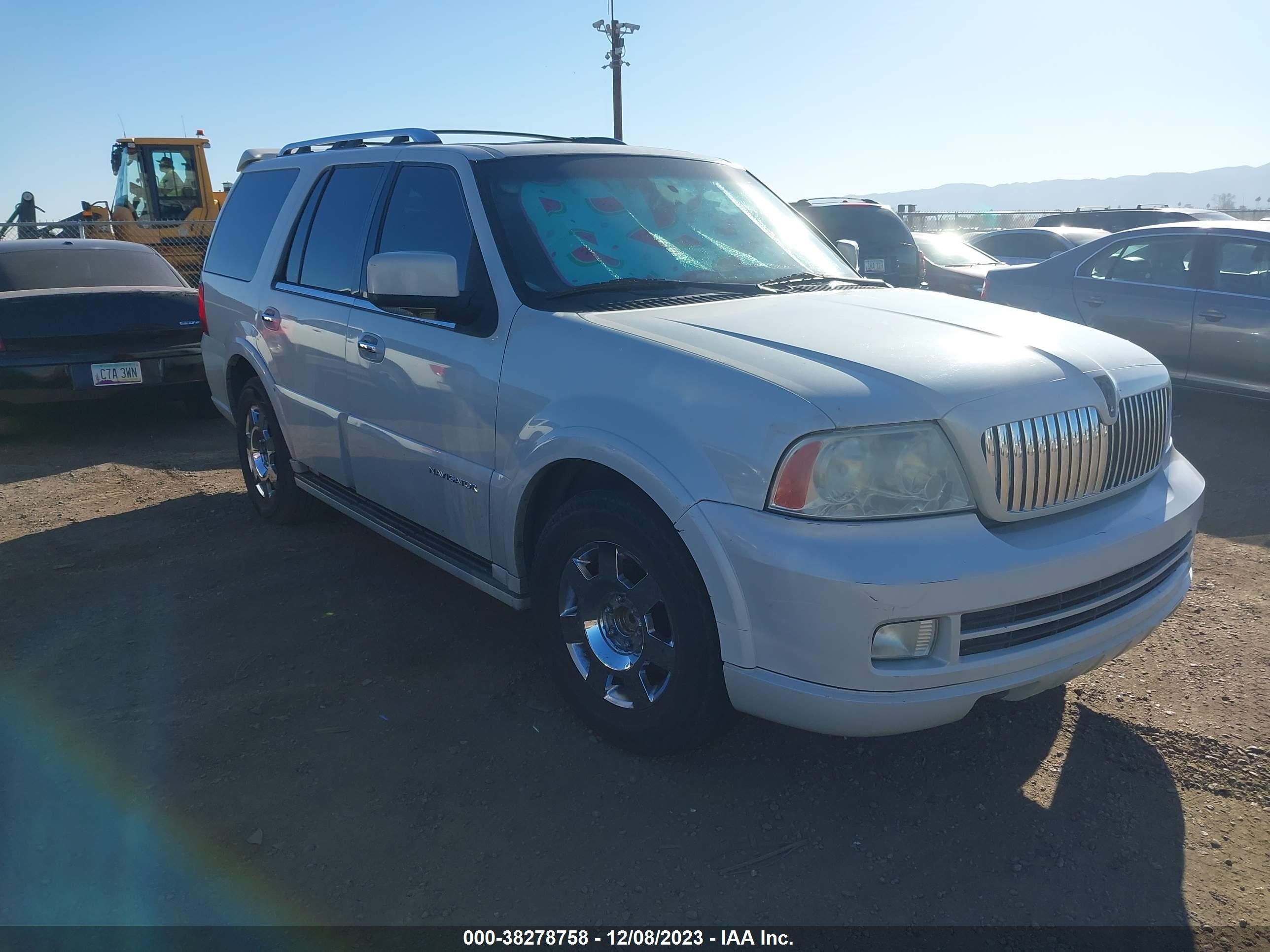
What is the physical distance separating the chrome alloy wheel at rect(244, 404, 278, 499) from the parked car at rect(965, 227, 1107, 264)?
1235 cm

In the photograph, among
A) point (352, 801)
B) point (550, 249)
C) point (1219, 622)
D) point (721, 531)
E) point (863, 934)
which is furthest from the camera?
point (1219, 622)

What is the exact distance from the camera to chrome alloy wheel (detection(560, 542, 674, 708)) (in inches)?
115

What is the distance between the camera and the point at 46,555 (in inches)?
207

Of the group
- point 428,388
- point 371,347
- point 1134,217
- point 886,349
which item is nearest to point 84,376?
point 371,347

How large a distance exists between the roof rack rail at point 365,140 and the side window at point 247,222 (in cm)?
17

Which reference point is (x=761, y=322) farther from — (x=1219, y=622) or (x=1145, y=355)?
(x=1219, y=622)

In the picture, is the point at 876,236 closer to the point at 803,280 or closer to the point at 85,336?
the point at 803,280

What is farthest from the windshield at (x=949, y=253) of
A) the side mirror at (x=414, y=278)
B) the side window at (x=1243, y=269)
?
the side mirror at (x=414, y=278)

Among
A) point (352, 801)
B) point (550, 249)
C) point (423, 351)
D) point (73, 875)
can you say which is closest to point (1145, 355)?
point (550, 249)

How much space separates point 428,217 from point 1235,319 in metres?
6.36

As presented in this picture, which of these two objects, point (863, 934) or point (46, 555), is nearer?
point (863, 934)

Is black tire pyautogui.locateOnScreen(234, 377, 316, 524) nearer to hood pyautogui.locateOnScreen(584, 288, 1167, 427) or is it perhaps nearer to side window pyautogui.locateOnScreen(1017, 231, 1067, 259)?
hood pyautogui.locateOnScreen(584, 288, 1167, 427)

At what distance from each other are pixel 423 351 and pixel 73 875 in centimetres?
202

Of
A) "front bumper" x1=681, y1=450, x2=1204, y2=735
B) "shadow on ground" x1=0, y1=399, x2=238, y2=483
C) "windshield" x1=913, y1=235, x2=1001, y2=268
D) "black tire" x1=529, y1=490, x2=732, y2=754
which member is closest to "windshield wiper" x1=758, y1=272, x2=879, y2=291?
"black tire" x1=529, y1=490, x2=732, y2=754
